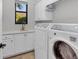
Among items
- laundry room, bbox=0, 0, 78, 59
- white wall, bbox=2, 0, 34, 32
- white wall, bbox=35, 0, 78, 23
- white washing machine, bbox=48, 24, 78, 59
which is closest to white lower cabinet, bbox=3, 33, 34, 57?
laundry room, bbox=0, 0, 78, 59

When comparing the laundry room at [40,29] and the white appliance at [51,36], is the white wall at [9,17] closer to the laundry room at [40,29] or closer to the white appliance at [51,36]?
the laundry room at [40,29]

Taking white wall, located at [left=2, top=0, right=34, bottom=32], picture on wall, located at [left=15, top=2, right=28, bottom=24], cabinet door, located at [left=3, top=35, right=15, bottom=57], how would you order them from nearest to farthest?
cabinet door, located at [left=3, top=35, right=15, bottom=57] → white wall, located at [left=2, top=0, right=34, bottom=32] → picture on wall, located at [left=15, top=2, right=28, bottom=24]

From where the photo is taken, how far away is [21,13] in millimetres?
3650

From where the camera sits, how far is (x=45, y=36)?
1.99 meters

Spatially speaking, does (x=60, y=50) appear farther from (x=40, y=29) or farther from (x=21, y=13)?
(x=21, y=13)

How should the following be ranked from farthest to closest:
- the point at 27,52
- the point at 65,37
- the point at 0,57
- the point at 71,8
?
the point at 27,52 → the point at 71,8 → the point at 65,37 → the point at 0,57

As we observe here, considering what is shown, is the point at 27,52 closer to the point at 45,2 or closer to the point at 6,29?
the point at 6,29

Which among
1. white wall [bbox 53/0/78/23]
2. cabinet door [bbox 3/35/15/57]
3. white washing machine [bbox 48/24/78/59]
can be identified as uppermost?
white wall [bbox 53/0/78/23]

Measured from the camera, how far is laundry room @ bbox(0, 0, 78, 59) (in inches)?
56.2

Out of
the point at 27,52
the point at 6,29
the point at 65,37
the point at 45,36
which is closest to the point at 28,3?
the point at 6,29

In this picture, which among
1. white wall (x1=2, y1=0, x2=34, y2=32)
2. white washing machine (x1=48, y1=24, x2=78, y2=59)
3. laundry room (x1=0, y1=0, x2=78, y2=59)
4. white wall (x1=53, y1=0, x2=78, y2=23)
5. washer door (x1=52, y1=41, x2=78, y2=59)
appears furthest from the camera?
white wall (x1=2, y1=0, x2=34, y2=32)

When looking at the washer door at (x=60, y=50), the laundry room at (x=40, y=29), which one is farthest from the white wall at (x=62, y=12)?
the washer door at (x=60, y=50)

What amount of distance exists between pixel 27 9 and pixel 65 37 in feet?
8.87

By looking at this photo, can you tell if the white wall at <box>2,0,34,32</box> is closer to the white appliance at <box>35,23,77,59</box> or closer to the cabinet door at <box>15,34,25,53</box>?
the cabinet door at <box>15,34,25,53</box>
